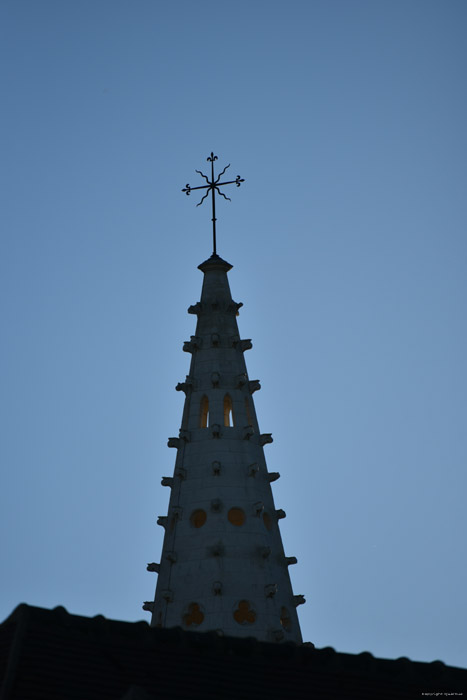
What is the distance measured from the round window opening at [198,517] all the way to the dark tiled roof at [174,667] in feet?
46.7

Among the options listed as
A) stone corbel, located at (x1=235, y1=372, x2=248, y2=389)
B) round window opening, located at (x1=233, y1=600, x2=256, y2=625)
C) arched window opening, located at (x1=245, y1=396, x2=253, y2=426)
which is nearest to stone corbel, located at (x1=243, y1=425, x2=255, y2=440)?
arched window opening, located at (x1=245, y1=396, x2=253, y2=426)

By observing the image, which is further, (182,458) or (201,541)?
(182,458)

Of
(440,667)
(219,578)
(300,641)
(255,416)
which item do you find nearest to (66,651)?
(440,667)

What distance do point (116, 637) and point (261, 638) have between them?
13792 mm

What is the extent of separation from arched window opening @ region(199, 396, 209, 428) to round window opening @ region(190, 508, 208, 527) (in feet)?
12.1

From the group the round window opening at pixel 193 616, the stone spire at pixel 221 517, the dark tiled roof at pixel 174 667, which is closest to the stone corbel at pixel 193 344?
the stone spire at pixel 221 517

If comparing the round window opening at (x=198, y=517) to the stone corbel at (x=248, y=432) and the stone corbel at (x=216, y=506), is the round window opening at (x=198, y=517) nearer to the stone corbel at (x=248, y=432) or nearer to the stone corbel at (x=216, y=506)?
the stone corbel at (x=216, y=506)

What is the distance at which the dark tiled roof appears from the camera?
67.4ft

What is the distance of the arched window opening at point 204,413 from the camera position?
40.4 meters

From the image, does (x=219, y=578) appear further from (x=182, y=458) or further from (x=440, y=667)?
(x=440, y=667)

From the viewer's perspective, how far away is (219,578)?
36.0 metres

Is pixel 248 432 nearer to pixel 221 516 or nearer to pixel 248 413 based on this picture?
pixel 248 413

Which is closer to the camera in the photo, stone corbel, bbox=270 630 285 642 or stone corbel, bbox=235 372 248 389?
stone corbel, bbox=270 630 285 642

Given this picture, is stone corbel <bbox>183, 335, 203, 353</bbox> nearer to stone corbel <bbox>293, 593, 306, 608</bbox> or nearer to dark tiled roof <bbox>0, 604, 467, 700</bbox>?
stone corbel <bbox>293, 593, 306, 608</bbox>
